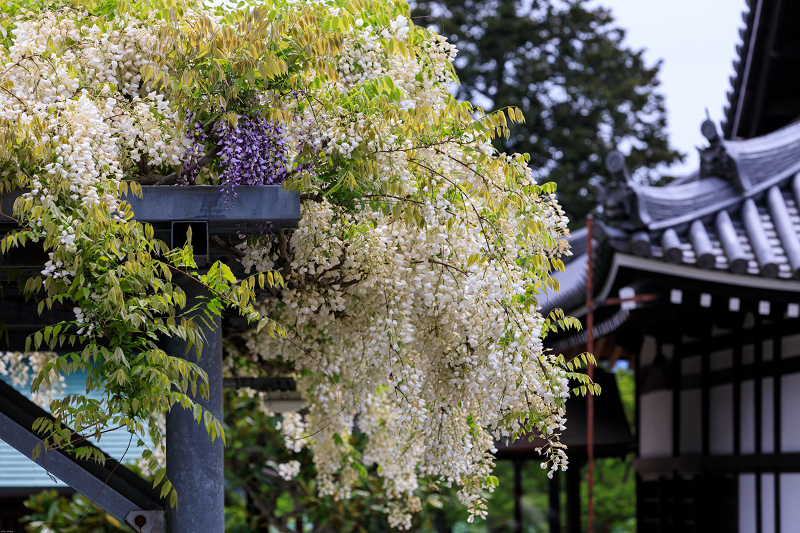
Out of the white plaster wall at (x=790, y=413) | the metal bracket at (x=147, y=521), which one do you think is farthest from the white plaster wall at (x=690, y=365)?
the metal bracket at (x=147, y=521)

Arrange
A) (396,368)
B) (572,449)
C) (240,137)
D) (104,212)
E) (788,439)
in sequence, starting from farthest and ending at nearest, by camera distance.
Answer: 1. (572,449)
2. (788,439)
3. (396,368)
4. (240,137)
5. (104,212)

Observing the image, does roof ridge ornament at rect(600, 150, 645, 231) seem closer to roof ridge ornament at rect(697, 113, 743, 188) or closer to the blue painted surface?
roof ridge ornament at rect(697, 113, 743, 188)

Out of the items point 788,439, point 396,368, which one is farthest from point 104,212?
point 788,439

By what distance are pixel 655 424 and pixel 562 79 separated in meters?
15.0

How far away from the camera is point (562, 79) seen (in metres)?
23.6

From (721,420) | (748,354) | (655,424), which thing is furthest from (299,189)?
(655,424)

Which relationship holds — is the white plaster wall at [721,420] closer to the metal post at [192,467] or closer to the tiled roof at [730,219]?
the tiled roof at [730,219]

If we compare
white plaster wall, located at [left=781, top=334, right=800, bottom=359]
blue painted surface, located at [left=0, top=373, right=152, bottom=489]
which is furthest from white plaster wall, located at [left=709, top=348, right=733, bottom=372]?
blue painted surface, located at [left=0, top=373, right=152, bottom=489]

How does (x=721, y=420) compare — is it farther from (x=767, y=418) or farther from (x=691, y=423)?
(x=767, y=418)

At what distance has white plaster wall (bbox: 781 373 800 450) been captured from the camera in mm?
7484

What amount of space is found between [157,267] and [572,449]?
25.7 feet

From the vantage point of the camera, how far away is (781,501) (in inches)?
299

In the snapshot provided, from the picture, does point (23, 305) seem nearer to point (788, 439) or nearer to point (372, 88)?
point (372, 88)

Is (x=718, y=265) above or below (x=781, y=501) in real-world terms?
above
